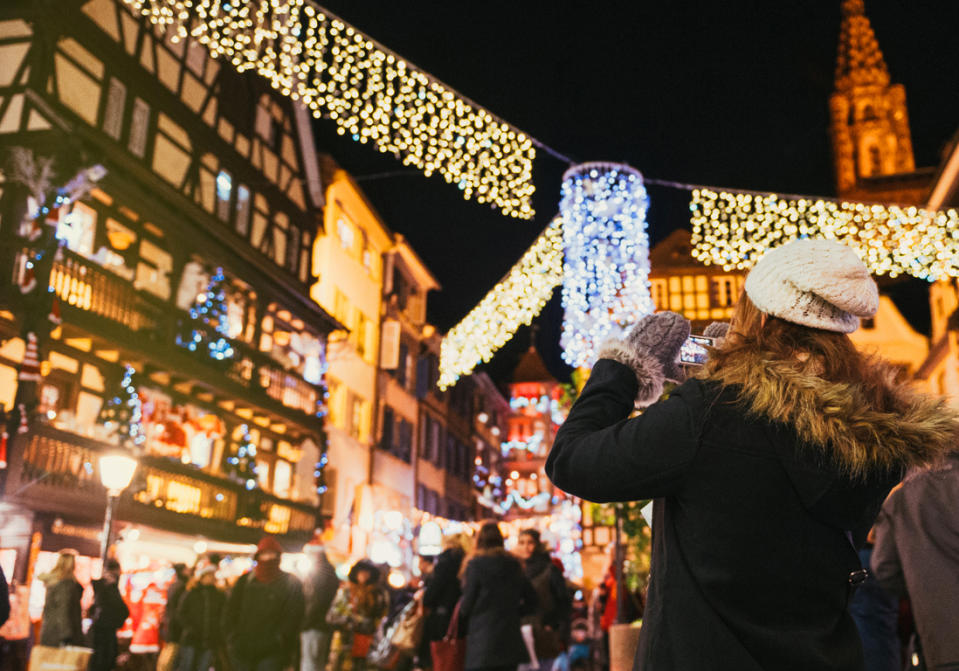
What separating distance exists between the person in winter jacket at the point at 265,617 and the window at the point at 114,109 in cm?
1319

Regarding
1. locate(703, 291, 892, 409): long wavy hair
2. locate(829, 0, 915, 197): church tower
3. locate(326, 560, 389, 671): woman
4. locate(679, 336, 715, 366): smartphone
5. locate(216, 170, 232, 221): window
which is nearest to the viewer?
locate(703, 291, 892, 409): long wavy hair

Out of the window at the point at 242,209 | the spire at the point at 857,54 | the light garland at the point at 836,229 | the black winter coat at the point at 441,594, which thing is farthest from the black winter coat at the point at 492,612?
the spire at the point at 857,54

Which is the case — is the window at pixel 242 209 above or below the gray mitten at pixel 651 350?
above

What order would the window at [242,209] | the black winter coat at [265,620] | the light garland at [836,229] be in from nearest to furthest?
the black winter coat at [265,620] → the light garland at [836,229] → the window at [242,209]

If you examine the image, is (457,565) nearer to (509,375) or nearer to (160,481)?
(160,481)

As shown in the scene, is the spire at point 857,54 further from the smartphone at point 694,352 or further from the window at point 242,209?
the smartphone at point 694,352

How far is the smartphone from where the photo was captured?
2.22 meters

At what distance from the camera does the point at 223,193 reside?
79.4ft

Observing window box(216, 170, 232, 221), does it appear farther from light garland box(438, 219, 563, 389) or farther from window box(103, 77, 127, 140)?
light garland box(438, 219, 563, 389)

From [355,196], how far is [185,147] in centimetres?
1091

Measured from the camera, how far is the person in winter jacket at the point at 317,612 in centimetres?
995

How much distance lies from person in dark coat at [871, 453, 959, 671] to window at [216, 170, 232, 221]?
70.5 ft

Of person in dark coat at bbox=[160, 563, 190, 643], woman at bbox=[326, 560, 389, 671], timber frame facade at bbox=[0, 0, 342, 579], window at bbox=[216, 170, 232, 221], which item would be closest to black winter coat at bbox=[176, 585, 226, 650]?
person in dark coat at bbox=[160, 563, 190, 643]

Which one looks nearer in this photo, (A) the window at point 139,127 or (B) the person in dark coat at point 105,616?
(B) the person in dark coat at point 105,616
